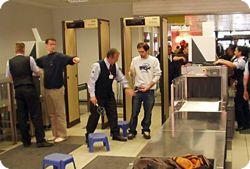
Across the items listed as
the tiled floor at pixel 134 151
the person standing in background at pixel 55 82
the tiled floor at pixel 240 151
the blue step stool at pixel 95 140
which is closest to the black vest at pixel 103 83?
the person standing in background at pixel 55 82

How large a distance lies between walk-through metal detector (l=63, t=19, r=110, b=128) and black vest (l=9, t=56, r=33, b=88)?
1426mm

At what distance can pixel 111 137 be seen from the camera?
19.4 feet

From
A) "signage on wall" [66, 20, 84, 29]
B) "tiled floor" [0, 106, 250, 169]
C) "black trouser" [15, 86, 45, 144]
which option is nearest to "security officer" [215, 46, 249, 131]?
"tiled floor" [0, 106, 250, 169]

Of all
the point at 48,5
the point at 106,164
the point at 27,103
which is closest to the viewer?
the point at 106,164

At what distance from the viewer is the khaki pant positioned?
573cm

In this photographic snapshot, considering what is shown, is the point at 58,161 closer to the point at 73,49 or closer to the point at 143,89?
the point at 143,89

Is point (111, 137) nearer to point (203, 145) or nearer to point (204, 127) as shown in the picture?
point (204, 127)

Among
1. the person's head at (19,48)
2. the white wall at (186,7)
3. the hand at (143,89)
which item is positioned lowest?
the hand at (143,89)

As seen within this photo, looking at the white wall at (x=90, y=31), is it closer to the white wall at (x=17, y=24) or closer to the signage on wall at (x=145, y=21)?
the white wall at (x=17, y=24)

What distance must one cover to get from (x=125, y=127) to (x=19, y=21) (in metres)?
4.19

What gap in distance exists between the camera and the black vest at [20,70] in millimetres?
5363

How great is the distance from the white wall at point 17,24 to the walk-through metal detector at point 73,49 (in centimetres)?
195

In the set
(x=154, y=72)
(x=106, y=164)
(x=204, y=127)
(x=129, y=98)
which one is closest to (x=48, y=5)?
(x=129, y=98)

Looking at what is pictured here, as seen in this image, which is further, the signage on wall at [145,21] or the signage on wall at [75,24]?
the signage on wall at [75,24]
